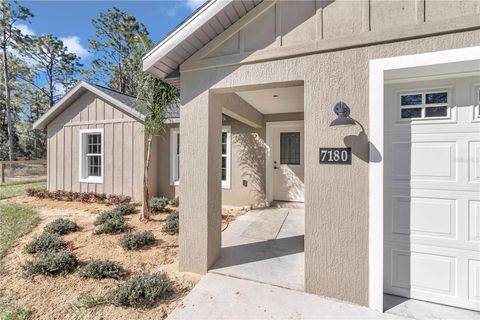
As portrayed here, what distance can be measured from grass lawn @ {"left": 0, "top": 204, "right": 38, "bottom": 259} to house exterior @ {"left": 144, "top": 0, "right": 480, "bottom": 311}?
197 inches

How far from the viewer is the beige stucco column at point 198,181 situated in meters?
3.14

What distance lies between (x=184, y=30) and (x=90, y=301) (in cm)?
352

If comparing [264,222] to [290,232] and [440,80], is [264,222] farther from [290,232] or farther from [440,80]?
[440,80]

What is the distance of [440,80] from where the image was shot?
237 cm

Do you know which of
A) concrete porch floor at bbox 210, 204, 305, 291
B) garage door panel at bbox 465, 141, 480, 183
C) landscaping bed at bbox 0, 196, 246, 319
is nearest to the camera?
garage door panel at bbox 465, 141, 480, 183

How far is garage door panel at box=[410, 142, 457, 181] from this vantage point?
235 centimetres

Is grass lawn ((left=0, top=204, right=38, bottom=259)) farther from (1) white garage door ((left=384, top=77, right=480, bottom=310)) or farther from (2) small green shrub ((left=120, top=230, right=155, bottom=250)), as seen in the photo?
(1) white garage door ((left=384, top=77, right=480, bottom=310))

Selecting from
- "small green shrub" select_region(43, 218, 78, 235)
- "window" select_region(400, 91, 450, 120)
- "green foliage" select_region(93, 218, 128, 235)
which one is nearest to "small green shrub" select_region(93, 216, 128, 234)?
"green foliage" select_region(93, 218, 128, 235)

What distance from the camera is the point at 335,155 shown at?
8.28 ft

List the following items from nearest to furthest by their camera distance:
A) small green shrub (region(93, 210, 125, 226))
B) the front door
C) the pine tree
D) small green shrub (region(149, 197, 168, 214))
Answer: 1. small green shrub (region(93, 210, 125, 226))
2. small green shrub (region(149, 197, 168, 214))
3. the front door
4. the pine tree

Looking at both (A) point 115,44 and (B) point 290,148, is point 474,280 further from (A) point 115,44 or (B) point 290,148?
(A) point 115,44

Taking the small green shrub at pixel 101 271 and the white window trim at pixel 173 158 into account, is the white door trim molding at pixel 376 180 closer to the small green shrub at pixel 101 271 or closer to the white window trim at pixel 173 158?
the small green shrub at pixel 101 271

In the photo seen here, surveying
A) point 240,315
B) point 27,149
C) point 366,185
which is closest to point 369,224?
point 366,185

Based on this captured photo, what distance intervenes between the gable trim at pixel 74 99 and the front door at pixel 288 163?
448 cm
